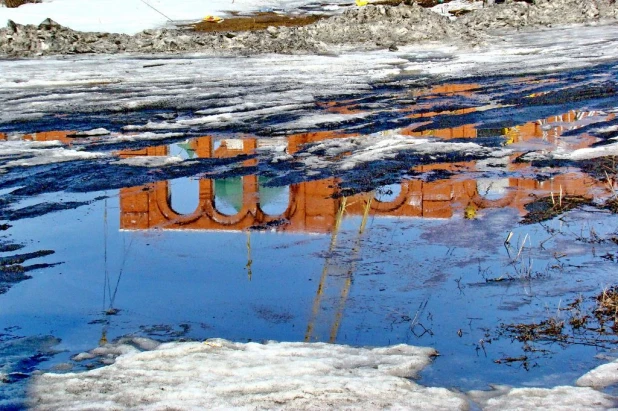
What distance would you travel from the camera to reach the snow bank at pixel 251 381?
11.6ft

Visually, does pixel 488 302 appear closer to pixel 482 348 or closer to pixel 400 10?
pixel 482 348

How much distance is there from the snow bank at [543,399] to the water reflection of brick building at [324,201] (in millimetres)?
2749

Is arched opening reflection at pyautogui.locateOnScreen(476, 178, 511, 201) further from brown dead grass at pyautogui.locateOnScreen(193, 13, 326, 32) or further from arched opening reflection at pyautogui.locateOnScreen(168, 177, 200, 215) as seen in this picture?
brown dead grass at pyautogui.locateOnScreen(193, 13, 326, 32)

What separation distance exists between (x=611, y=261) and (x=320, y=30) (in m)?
16.4

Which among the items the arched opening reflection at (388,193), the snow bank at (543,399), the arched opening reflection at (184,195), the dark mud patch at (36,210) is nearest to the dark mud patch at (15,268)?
the dark mud patch at (36,210)

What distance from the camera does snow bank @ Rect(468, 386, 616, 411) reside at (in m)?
3.46

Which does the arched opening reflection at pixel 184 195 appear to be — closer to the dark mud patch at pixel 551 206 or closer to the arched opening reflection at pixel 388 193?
the arched opening reflection at pixel 388 193

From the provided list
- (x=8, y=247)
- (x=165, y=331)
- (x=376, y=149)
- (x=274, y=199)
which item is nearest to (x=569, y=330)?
(x=165, y=331)

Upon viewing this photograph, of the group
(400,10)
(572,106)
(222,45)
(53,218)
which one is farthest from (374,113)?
(400,10)

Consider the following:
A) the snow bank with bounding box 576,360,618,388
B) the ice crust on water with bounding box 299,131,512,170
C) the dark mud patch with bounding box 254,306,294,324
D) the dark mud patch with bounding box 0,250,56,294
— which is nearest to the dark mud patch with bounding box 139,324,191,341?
the dark mud patch with bounding box 254,306,294,324

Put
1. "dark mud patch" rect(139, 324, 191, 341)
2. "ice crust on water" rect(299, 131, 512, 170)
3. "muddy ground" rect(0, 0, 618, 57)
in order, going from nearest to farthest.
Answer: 1. "dark mud patch" rect(139, 324, 191, 341)
2. "ice crust on water" rect(299, 131, 512, 170)
3. "muddy ground" rect(0, 0, 618, 57)

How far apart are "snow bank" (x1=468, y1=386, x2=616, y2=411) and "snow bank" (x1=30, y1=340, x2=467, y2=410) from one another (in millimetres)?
108

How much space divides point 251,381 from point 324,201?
3276mm

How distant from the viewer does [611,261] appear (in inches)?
208
